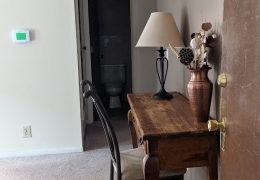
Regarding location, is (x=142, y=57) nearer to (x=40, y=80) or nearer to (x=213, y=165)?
(x=40, y=80)

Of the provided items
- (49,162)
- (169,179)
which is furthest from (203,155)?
(49,162)

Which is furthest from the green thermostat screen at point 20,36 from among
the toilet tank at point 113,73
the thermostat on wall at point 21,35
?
the toilet tank at point 113,73

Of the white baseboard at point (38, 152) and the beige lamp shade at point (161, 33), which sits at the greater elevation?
the beige lamp shade at point (161, 33)

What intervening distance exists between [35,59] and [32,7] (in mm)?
493

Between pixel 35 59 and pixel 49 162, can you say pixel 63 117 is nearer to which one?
pixel 49 162

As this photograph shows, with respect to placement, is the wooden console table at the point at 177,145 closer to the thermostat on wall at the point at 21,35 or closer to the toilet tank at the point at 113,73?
the thermostat on wall at the point at 21,35

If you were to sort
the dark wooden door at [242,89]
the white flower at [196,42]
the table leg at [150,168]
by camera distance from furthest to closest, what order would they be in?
1. the white flower at [196,42]
2. the table leg at [150,168]
3. the dark wooden door at [242,89]

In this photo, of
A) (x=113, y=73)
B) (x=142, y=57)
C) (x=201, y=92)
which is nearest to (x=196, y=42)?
(x=201, y=92)

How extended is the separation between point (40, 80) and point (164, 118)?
1692mm

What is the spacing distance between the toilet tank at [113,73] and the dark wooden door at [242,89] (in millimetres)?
3933

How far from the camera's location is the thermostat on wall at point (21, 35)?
107 inches

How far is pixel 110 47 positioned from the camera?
4.87 meters

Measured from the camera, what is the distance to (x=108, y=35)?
15.9 feet

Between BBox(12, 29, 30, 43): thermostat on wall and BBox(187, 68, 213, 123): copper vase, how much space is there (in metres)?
1.89
